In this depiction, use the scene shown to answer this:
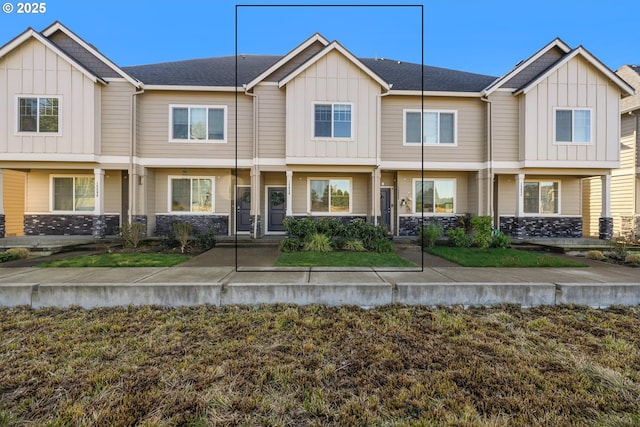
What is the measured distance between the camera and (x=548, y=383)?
284 centimetres

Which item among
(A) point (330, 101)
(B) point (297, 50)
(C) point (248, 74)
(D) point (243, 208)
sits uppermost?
(B) point (297, 50)

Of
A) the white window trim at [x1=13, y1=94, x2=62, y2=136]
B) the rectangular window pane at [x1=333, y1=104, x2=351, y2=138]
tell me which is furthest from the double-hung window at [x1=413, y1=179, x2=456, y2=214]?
the white window trim at [x1=13, y1=94, x2=62, y2=136]

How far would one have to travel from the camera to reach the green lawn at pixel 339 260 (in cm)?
706

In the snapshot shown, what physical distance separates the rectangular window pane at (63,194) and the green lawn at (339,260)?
31.0 feet

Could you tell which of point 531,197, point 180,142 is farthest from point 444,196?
point 180,142

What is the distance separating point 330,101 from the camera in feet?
35.7

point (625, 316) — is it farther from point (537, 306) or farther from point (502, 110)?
point (502, 110)

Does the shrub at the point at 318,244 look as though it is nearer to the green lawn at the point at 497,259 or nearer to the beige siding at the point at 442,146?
the green lawn at the point at 497,259

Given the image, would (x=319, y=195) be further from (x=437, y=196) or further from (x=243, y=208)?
(x=437, y=196)

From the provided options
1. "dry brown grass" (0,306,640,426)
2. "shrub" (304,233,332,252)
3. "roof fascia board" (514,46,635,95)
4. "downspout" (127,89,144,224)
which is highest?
"roof fascia board" (514,46,635,95)

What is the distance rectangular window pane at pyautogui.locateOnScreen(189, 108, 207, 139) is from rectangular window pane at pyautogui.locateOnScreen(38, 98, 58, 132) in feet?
13.8

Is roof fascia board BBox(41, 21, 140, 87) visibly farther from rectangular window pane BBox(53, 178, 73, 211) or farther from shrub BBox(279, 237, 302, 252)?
shrub BBox(279, 237, 302, 252)

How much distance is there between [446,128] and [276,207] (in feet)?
24.3

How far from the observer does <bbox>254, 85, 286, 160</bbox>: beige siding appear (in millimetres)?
11352
